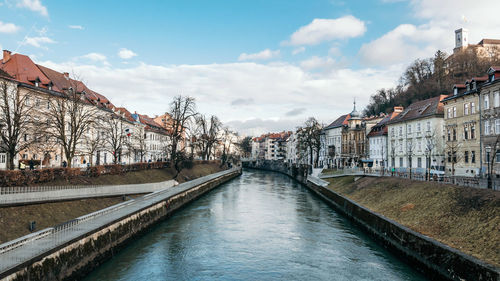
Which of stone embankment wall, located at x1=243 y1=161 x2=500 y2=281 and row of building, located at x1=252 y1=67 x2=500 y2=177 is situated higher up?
row of building, located at x1=252 y1=67 x2=500 y2=177

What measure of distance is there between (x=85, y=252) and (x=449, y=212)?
18.0 m

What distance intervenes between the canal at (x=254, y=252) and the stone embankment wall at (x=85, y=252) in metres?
0.56

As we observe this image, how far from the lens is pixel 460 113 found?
38969 mm

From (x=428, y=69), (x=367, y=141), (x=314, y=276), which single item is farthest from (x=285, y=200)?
(x=428, y=69)

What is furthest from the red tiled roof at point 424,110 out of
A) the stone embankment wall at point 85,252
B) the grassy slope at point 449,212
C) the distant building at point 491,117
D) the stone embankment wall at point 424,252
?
the stone embankment wall at point 85,252

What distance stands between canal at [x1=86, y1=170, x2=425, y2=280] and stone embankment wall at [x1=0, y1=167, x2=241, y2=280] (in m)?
0.56

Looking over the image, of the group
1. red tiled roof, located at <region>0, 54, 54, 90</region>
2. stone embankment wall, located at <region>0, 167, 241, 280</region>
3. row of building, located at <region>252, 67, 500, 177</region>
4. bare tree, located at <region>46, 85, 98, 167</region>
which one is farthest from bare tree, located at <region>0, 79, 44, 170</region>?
row of building, located at <region>252, 67, 500, 177</region>

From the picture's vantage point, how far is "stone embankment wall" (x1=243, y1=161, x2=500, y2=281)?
1234 cm

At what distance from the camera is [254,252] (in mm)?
19891

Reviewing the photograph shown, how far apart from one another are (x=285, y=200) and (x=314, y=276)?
25967 millimetres

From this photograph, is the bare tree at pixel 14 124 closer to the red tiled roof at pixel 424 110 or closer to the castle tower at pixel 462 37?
the red tiled roof at pixel 424 110

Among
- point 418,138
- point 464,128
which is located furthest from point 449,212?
point 418,138

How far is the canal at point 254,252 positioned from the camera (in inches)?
648

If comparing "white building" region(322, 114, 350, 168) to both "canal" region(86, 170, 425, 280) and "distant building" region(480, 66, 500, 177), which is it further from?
"canal" region(86, 170, 425, 280)
